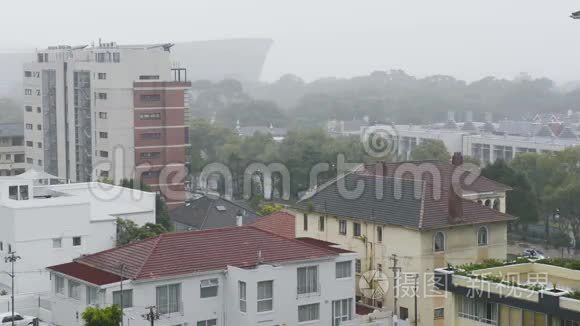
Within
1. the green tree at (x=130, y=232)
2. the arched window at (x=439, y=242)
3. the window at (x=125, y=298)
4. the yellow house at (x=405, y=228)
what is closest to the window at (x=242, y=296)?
the window at (x=125, y=298)

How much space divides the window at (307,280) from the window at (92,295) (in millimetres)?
2595

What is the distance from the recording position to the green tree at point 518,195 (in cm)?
2341

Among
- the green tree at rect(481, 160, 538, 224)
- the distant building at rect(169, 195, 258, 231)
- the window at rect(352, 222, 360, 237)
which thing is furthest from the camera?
the distant building at rect(169, 195, 258, 231)

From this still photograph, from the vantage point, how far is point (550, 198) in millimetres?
25484

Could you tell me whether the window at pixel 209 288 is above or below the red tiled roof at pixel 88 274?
below

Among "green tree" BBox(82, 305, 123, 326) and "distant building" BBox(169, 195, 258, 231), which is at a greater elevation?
"green tree" BBox(82, 305, 123, 326)

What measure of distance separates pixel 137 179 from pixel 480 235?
16.7 metres

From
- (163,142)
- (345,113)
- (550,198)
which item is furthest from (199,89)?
(550,198)

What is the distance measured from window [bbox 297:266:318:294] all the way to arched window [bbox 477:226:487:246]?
313 centimetres

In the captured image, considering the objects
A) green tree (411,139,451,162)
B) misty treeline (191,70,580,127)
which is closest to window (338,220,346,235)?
green tree (411,139,451,162)

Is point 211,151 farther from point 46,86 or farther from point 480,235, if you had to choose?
point 480,235

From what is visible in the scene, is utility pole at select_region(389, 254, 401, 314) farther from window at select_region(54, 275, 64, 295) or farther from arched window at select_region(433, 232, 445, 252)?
window at select_region(54, 275, 64, 295)

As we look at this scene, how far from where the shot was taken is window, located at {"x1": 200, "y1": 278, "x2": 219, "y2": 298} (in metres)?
12.6

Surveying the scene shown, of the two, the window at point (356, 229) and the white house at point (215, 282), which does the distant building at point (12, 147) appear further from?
the white house at point (215, 282)
